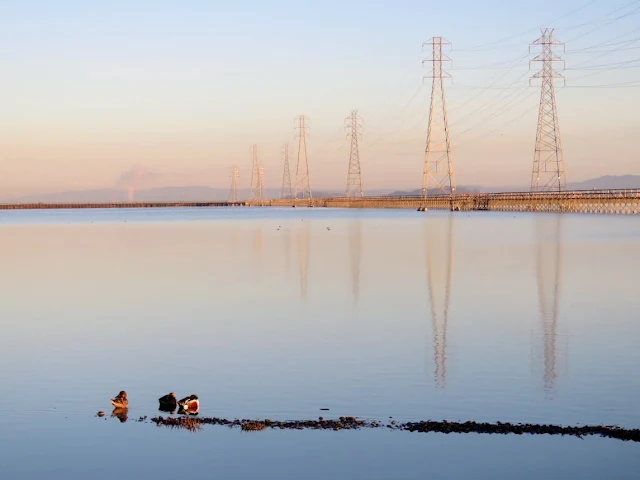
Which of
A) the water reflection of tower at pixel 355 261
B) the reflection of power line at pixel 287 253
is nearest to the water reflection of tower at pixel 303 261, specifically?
the reflection of power line at pixel 287 253

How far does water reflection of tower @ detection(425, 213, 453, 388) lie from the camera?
61.3 feet

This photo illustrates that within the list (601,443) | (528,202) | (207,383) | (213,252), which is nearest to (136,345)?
(207,383)

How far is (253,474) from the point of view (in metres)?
11.8

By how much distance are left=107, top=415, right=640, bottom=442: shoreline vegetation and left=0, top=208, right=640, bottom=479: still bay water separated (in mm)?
248

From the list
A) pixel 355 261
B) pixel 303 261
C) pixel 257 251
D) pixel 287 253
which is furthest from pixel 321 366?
pixel 257 251

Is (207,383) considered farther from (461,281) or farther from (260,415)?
(461,281)

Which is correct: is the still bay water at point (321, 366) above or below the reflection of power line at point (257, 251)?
above

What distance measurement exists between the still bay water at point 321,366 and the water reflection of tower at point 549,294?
0.10 metres

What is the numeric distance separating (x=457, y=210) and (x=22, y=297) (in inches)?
4772

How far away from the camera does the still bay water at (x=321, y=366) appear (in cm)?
1229

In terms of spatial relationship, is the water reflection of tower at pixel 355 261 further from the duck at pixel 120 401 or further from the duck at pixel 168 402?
the duck at pixel 120 401

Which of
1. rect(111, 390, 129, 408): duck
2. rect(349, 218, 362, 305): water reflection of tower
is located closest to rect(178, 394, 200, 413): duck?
rect(111, 390, 129, 408): duck

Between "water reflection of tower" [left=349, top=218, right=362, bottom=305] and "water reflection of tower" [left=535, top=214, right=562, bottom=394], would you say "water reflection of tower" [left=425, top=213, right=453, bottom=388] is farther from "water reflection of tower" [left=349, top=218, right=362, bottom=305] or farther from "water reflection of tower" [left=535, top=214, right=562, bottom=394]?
"water reflection of tower" [left=349, top=218, right=362, bottom=305]

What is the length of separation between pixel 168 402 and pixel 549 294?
18632 mm
